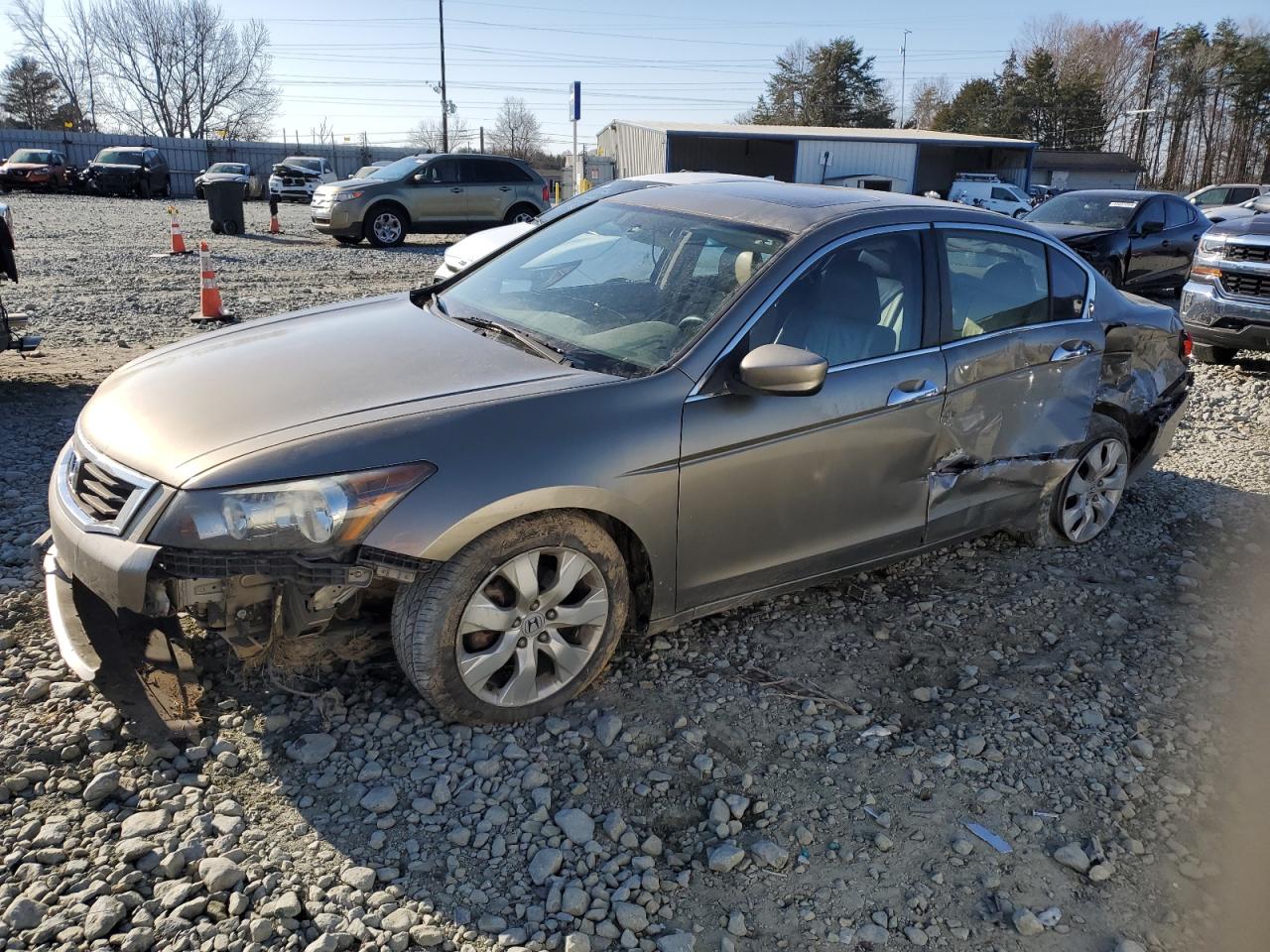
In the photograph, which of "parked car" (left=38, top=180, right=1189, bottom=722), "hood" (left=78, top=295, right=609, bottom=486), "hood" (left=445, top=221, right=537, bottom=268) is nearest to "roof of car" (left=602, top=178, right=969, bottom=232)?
"parked car" (left=38, top=180, right=1189, bottom=722)

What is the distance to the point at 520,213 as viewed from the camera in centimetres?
1959

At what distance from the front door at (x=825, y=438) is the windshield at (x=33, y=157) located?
37.2 metres

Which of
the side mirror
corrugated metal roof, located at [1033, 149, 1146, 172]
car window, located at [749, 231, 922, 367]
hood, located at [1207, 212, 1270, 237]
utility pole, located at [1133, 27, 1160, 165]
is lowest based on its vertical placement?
the side mirror

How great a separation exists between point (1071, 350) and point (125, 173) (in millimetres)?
35753

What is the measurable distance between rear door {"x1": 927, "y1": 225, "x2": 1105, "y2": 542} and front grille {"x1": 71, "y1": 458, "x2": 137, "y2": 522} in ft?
9.70

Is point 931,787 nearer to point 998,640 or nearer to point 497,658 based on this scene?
point 998,640

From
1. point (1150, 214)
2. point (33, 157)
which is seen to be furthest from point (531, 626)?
point (33, 157)

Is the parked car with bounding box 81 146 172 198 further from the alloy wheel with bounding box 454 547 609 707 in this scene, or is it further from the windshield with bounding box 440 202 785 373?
the alloy wheel with bounding box 454 547 609 707

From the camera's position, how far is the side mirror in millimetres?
3219

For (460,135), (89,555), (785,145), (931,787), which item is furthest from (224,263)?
(460,135)

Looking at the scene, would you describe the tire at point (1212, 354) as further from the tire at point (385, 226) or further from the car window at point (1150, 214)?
the tire at point (385, 226)

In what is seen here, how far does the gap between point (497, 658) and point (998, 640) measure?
2.18m

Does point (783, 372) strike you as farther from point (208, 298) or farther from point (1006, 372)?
point (208, 298)

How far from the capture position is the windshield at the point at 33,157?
108ft
